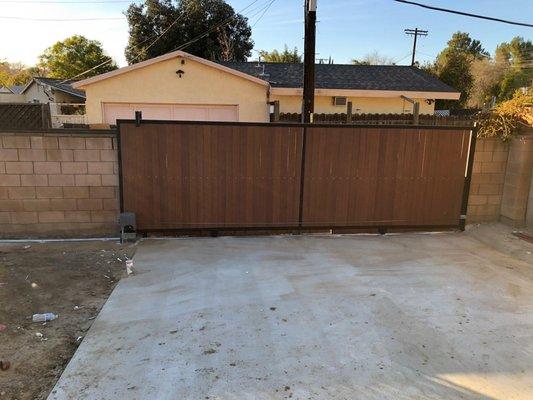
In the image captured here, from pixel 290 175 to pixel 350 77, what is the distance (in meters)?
10.7

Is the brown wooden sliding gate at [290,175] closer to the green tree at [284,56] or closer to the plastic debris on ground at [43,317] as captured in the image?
the plastic debris on ground at [43,317]

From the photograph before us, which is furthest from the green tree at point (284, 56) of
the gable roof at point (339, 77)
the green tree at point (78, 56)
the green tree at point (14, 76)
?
the green tree at point (14, 76)

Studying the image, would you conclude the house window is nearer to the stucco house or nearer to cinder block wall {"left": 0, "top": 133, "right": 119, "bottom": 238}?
the stucco house

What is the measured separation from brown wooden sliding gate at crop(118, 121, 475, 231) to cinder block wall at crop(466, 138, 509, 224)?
0.24 meters

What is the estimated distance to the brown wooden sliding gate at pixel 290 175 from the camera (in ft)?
19.3

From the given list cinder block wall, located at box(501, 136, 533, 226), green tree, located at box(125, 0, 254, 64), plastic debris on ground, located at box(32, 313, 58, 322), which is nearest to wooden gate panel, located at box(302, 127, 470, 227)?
cinder block wall, located at box(501, 136, 533, 226)

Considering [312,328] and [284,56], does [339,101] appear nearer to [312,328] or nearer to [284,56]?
[312,328]

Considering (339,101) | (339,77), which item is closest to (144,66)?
(339,101)

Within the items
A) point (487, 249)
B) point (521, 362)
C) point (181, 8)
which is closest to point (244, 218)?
point (487, 249)

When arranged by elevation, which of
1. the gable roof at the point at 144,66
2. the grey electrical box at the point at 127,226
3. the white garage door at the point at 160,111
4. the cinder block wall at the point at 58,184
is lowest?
the grey electrical box at the point at 127,226

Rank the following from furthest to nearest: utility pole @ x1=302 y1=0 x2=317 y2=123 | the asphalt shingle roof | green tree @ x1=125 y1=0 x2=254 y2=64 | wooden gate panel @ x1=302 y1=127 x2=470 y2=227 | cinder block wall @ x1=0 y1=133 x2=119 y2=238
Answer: green tree @ x1=125 y1=0 x2=254 y2=64 → the asphalt shingle roof → utility pole @ x1=302 y1=0 x2=317 y2=123 → wooden gate panel @ x1=302 y1=127 x2=470 y2=227 → cinder block wall @ x1=0 y1=133 x2=119 y2=238

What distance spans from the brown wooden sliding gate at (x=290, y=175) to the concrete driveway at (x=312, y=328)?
2.50ft

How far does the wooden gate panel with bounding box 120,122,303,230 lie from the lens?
583cm

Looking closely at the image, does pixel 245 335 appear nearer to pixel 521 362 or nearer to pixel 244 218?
pixel 521 362
